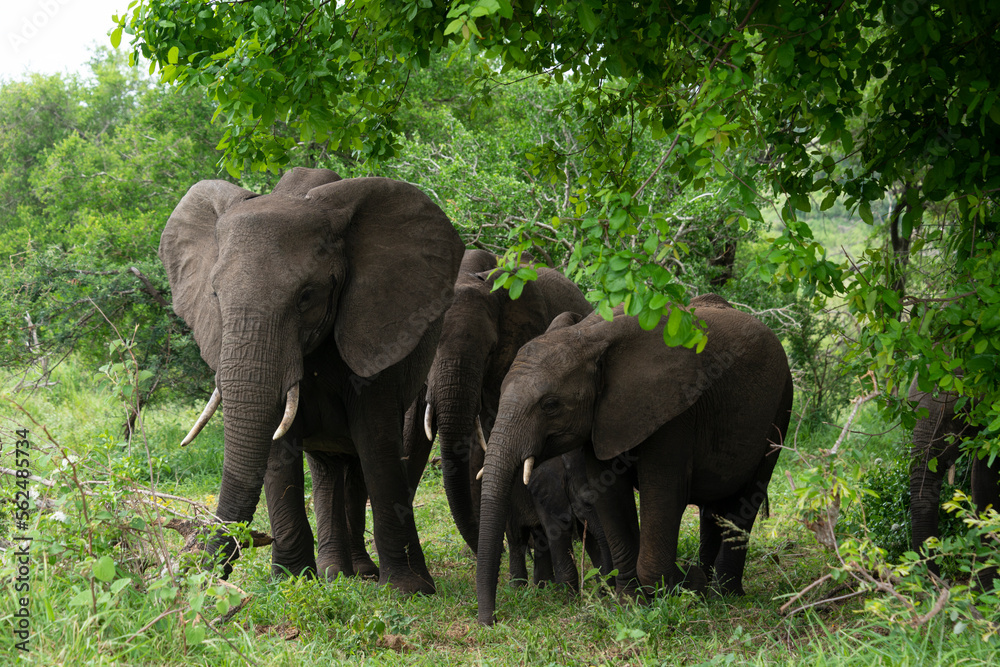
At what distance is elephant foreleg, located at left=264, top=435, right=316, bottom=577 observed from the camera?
6.20 meters

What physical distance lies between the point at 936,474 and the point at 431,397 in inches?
137

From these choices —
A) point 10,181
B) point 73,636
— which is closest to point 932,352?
point 73,636

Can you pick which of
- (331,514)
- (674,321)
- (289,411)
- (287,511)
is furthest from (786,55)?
(331,514)

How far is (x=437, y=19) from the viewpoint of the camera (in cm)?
535

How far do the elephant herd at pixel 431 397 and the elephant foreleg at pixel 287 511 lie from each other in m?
0.01

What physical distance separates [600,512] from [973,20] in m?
3.47

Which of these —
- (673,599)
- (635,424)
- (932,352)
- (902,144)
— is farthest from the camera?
(635,424)

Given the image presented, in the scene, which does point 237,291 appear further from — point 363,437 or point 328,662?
point 328,662

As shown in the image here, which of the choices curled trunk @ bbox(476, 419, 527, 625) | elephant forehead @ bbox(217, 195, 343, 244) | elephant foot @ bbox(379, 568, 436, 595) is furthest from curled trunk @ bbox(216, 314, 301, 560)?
elephant foot @ bbox(379, 568, 436, 595)

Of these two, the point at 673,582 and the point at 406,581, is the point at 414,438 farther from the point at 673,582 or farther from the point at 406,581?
the point at 673,582

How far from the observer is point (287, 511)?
621cm

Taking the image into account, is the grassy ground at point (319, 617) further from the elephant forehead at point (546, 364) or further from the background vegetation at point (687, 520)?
the elephant forehead at point (546, 364)

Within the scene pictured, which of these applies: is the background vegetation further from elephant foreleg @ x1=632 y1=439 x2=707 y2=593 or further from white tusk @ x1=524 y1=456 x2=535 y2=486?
white tusk @ x1=524 y1=456 x2=535 y2=486

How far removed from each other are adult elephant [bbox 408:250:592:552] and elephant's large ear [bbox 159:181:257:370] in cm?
164
